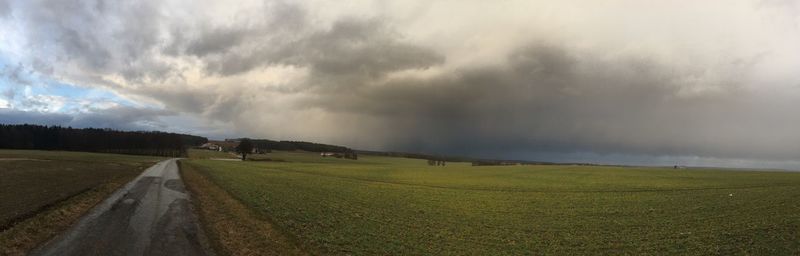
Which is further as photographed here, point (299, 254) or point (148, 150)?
point (148, 150)

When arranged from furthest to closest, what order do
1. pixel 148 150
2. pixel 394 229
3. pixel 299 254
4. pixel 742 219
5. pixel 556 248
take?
pixel 148 150 → pixel 742 219 → pixel 394 229 → pixel 556 248 → pixel 299 254

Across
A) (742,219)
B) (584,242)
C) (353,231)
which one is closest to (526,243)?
(584,242)

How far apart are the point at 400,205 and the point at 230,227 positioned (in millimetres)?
12588

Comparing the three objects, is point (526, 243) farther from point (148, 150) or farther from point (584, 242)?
point (148, 150)

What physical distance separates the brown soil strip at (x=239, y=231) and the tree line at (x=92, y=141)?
172 m

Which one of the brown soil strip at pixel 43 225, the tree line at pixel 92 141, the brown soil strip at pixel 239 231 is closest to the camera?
the brown soil strip at pixel 43 225

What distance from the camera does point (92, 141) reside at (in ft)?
610

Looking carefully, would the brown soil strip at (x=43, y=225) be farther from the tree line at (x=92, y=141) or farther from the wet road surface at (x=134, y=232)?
the tree line at (x=92, y=141)

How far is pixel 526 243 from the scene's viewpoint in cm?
1816

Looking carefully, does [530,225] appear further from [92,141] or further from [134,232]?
[92,141]

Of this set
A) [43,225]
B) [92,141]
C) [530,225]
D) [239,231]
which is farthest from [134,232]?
[92,141]

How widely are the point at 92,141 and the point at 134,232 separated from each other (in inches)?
7979

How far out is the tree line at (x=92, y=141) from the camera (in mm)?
177663

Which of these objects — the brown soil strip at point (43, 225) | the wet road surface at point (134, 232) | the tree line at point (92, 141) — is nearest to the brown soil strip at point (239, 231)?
the wet road surface at point (134, 232)
